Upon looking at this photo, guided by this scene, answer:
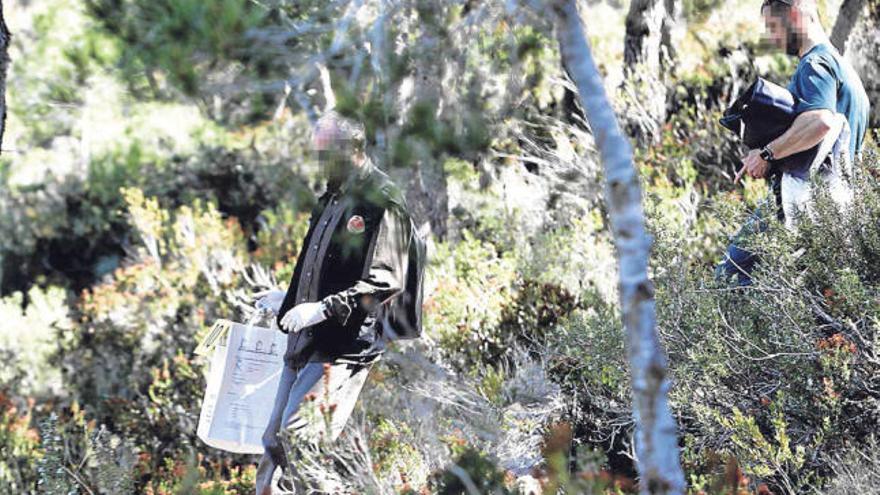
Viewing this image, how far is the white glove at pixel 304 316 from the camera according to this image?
4121 mm

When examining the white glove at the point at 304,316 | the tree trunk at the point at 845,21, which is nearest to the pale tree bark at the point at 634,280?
the white glove at the point at 304,316

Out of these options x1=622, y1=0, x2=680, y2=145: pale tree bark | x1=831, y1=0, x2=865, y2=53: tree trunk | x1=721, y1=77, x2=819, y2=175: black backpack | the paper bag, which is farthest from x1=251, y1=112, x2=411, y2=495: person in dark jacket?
x1=831, y1=0, x2=865, y2=53: tree trunk

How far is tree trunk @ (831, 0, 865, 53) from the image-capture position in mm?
8031

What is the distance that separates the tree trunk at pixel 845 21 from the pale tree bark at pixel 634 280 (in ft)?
18.1

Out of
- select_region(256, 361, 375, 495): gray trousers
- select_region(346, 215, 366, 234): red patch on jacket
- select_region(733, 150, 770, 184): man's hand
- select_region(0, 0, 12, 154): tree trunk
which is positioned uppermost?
select_region(0, 0, 12, 154): tree trunk

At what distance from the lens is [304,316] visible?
4.12 meters

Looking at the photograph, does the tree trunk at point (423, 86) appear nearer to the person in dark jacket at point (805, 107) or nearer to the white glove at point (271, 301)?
the white glove at point (271, 301)

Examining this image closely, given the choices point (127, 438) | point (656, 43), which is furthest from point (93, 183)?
point (656, 43)

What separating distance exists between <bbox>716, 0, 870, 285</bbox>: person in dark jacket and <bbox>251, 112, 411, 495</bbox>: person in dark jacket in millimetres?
1236

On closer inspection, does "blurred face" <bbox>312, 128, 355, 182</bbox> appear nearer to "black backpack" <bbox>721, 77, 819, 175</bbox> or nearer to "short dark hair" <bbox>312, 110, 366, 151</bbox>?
"short dark hair" <bbox>312, 110, 366, 151</bbox>

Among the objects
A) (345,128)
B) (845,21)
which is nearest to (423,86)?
(345,128)

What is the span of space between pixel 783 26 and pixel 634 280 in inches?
76.3

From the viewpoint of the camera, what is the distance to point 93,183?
1205cm

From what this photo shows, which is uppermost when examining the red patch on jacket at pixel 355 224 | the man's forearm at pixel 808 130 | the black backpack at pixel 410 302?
the man's forearm at pixel 808 130
